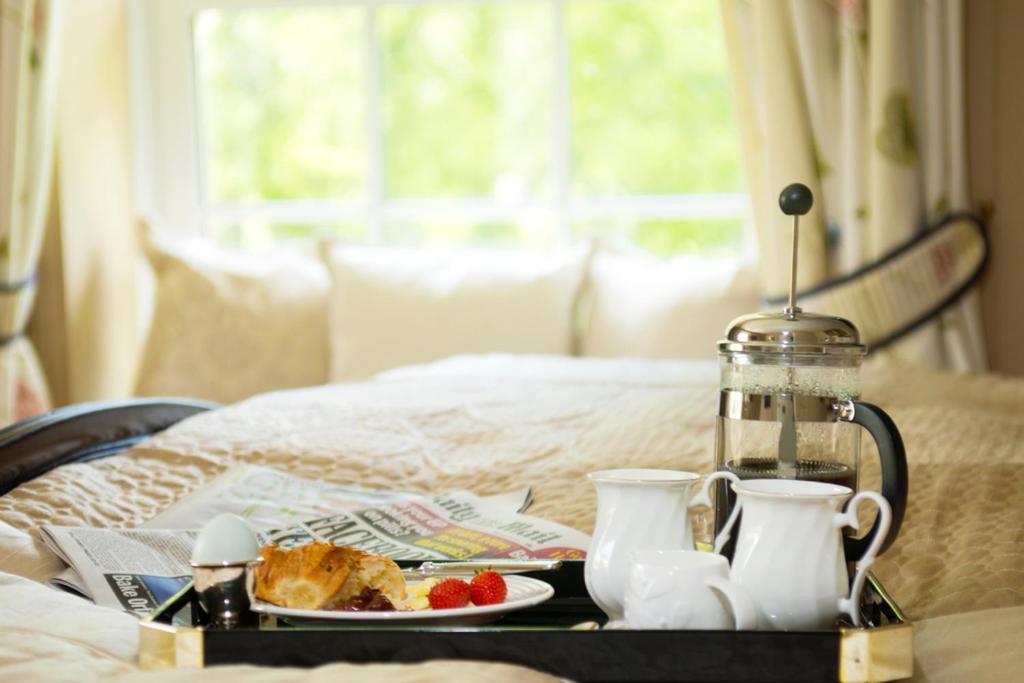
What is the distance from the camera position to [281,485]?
4.72 feet

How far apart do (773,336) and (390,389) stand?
4.16 ft

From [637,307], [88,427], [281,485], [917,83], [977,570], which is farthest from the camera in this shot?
[637,307]

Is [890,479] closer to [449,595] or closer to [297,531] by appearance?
[449,595]

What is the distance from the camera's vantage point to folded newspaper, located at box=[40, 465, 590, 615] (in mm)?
1051

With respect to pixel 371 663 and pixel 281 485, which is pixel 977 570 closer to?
pixel 371 663

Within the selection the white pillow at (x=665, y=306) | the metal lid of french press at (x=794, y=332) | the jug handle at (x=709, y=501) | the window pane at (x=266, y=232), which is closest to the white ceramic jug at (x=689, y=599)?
the jug handle at (x=709, y=501)

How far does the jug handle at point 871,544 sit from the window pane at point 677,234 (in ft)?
8.10

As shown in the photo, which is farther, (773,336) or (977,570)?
(977,570)

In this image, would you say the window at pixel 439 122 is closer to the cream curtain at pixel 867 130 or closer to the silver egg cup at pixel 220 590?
the cream curtain at pixel 867 130

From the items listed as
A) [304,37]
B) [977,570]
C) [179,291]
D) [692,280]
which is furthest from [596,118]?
[977,570]

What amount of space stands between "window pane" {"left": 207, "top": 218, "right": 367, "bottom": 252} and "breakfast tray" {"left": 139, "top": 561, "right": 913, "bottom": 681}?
2.69 meters

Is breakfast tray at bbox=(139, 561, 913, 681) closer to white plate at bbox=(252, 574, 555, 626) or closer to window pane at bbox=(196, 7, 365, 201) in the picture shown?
white plate at bbox=(252, 574, 555, 626)

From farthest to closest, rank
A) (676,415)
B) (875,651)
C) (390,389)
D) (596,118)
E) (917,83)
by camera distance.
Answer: (596,118) < (917,83) < (390,389) < (676,415) < (875,651)

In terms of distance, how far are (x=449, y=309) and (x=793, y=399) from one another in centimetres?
200
